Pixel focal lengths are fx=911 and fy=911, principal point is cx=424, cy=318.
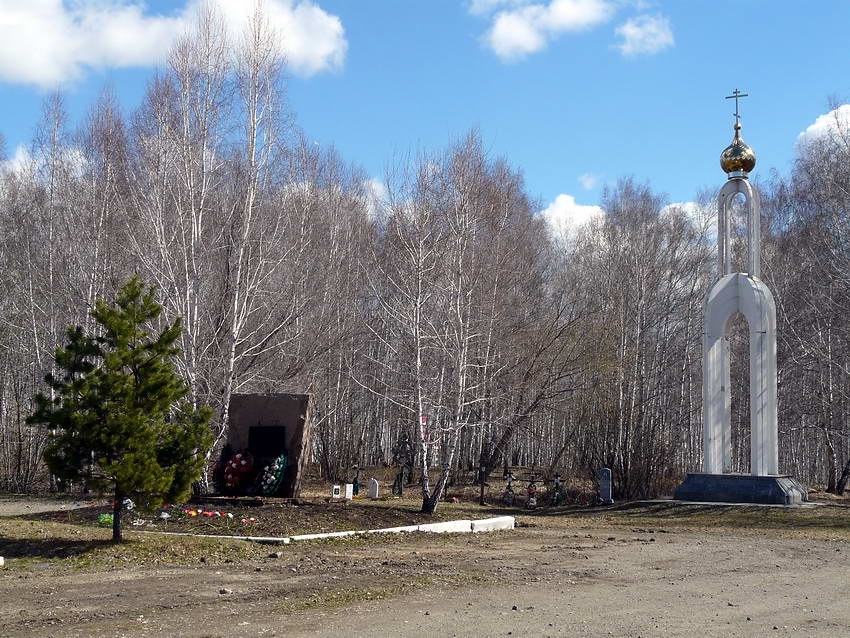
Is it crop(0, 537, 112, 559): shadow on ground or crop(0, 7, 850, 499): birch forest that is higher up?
crop(0, 7, 850, 499): birch forest

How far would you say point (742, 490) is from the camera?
21312 millimetres

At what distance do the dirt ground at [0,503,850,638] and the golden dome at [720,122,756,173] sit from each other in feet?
36.4

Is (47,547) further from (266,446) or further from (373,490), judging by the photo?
(373,490)

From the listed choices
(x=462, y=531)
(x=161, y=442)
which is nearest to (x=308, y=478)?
(x=462, y=531)

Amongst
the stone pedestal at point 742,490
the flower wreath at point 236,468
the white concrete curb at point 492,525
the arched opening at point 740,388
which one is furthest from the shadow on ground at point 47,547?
the arched opening at point 740,388

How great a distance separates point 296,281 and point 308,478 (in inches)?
390

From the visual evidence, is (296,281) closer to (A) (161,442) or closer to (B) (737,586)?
(A) (161,442)

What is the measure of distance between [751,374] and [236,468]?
12.6 meters

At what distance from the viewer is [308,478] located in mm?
30109

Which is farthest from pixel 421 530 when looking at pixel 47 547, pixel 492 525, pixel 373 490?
pixel 373 490

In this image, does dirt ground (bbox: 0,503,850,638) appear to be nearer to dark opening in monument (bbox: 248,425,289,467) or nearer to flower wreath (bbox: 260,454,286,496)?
flower wreath (bbox: 260,454,286,496)

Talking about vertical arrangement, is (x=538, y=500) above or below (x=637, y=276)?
below

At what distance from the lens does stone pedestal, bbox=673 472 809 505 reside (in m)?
21.0

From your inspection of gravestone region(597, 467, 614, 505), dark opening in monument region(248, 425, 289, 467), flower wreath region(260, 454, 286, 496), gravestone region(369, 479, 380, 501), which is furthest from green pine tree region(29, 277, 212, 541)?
gravestone region(597, 467, 614, 505)
